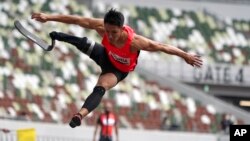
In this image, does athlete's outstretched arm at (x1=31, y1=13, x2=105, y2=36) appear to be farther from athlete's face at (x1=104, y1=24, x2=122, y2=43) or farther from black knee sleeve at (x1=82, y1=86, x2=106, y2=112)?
black knee sleeve at (x1=82, y1=86, x2=106, y2=112)

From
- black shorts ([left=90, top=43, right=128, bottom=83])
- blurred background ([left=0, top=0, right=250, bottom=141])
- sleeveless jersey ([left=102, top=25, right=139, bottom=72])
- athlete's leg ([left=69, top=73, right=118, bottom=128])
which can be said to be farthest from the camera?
blurred background ([left=0, top=0, right=250, bottom=141])

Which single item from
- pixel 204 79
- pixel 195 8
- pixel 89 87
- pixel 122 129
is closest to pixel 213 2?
pixel 195 8

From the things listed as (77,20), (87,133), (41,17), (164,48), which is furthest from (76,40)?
(87,133)

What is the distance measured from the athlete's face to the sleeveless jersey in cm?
24

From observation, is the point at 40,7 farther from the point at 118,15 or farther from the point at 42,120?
the point at 118,15

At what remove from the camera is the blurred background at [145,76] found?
31016 mm

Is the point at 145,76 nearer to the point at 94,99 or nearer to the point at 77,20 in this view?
the point at 77,20

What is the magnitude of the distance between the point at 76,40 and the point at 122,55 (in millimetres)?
702

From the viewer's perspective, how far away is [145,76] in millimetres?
36875

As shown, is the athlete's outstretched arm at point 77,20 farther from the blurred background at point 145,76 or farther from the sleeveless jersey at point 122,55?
the blurred background at point 145,76

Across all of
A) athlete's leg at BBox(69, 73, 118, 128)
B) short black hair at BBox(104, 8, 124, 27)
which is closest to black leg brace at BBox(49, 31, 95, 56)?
athlete's leg at BBox(69, 73, 118, 128)

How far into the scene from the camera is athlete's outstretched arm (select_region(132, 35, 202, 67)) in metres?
14.3

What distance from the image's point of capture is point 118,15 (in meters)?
14.0

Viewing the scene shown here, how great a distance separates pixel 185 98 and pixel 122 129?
6.32 m
